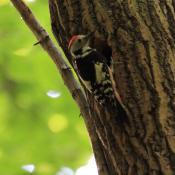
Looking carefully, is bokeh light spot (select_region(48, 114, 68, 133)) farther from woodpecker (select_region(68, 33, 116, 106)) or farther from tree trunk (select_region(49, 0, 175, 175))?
tree trunk (select_region(49, 0, 175, 175))

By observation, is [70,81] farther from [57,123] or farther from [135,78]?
[57,123]

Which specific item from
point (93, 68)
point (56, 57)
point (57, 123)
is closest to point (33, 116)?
point (57, 123)

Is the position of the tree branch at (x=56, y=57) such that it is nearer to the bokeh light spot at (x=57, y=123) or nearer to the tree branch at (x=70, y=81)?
the tree branch at (x=70, y=81)

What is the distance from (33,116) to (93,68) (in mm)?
719

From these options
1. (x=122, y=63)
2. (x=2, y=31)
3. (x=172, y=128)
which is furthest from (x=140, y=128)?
(x=2, y=31)

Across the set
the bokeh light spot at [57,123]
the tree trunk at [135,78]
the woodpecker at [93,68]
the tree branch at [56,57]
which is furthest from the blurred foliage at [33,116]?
the tree trunk at [135,78]

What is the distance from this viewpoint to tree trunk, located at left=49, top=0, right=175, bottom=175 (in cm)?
216

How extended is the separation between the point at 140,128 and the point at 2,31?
1.80 metres

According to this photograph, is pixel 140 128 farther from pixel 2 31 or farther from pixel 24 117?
pixel 2 31

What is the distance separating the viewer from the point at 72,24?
2535 millimetres

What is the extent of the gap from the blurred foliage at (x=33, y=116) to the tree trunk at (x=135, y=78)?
3.03 ft

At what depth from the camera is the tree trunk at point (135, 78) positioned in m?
2.16

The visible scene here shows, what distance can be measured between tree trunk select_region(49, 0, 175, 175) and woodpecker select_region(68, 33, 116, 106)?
6 cm

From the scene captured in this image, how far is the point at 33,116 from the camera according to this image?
11.4ft
